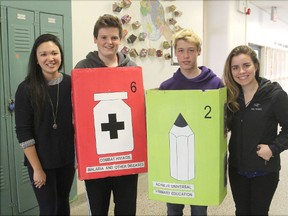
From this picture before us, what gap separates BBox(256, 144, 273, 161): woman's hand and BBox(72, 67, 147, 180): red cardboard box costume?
52 cm

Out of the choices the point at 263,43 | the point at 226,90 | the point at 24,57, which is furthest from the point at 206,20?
the point at 226,90

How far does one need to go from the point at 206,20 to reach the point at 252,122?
3.74 metres

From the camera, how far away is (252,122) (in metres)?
1.38

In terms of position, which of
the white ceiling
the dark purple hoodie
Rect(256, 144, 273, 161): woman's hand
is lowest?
Rect(256, 144, 273, 161): woman's hand

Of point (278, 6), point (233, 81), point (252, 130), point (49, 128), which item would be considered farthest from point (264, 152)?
point (278, 6)

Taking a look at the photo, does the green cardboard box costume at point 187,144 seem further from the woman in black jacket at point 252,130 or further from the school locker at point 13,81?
the school locker at point 13,81

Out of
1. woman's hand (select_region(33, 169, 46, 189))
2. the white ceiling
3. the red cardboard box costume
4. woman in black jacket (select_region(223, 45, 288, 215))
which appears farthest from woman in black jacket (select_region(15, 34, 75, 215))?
the white ceiling

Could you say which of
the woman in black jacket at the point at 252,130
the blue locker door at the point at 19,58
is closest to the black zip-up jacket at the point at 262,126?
the woman in black jacket at the point at 252,130

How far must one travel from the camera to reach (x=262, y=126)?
1377mm

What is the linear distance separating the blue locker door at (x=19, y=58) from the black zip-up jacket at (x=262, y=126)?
1441mm

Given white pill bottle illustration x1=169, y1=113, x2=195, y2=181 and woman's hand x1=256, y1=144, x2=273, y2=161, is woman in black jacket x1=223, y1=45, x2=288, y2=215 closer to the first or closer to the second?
woman's hand x1=256, y1=144, x2=273, y2=161

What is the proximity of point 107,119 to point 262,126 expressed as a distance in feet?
2.25

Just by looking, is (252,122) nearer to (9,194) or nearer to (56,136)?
(56,136)

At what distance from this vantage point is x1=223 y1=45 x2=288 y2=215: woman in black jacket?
54.2 inches
